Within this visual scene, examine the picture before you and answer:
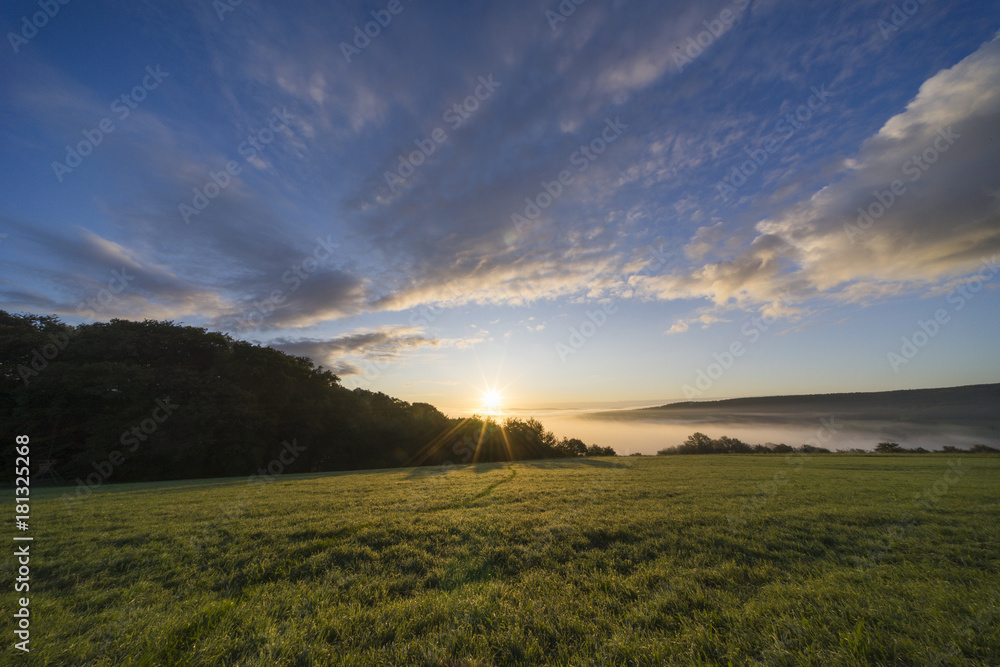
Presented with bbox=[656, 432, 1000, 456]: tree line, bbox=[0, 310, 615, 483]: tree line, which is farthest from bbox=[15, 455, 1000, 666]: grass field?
bbox=[656, 432, 1000, 456]: tree line

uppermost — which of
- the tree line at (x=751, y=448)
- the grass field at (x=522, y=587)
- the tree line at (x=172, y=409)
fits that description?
the tree line at (x=172, y=409)

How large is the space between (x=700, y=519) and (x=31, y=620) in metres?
9.94

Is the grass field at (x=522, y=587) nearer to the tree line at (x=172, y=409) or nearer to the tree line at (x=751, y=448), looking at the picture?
the tree line at (x=172, y=409)

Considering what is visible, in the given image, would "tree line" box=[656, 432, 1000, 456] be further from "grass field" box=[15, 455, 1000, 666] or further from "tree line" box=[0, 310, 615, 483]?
"grass field" box=[15, 455, 1000, 666]

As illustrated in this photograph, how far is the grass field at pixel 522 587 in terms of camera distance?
2848 mm

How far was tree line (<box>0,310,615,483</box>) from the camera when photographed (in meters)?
23.3

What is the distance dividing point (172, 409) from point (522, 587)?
33.5m

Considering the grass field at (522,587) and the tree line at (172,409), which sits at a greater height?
the tree line at (172,409)

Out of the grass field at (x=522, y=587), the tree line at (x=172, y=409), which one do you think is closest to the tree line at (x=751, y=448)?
the tree line at (x=172, y=409)

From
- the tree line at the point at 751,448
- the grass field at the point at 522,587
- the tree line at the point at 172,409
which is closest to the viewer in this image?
the grass field at the point at 522,587

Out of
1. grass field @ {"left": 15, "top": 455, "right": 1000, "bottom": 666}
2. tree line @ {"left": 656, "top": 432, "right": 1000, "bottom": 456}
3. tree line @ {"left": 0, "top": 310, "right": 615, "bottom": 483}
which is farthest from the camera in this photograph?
tree line @ {"left": 656, "top": 432, "right": 1000, "bottom": 456}

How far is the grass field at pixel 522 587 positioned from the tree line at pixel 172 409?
76.2ft

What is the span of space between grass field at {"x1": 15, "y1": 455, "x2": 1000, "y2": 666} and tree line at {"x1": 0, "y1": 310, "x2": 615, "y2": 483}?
915 inches

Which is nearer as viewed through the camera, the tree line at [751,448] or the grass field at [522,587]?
the grass field at [522,587]
